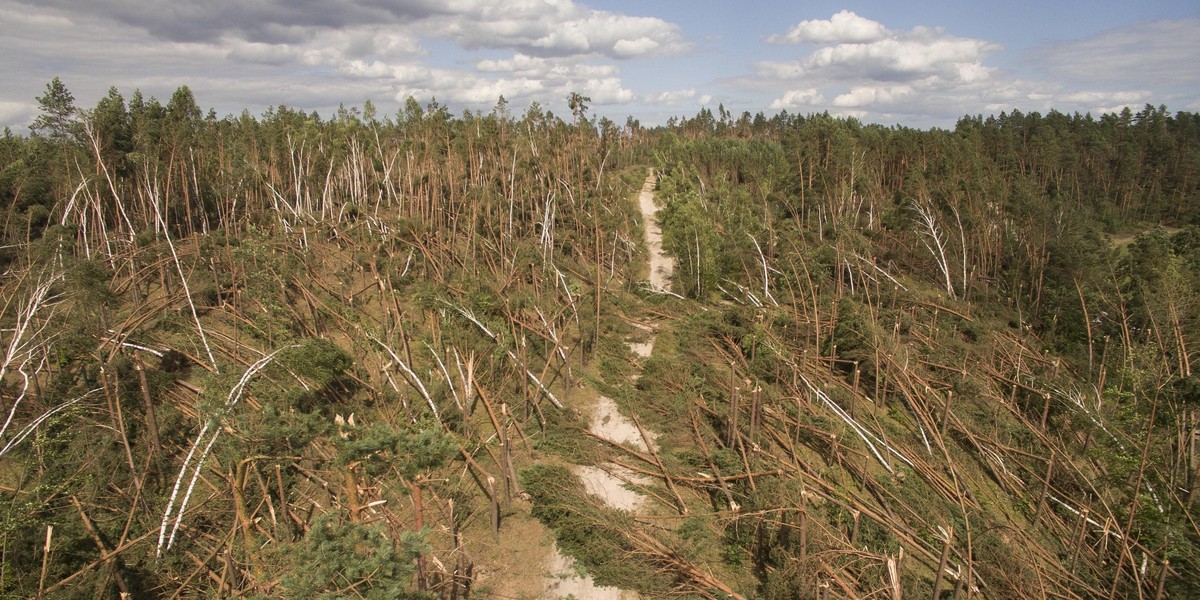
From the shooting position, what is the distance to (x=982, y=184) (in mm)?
29453

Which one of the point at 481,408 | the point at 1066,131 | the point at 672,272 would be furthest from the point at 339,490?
the point at 1066,131

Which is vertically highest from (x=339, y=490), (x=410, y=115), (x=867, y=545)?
(x=410, y=115)

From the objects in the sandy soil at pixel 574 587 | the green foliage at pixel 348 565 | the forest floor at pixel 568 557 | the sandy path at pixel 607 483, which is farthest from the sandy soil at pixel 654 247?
the green foliage at pixel 348 565

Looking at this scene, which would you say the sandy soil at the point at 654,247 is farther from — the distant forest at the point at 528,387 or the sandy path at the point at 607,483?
the sandy path at the point at 607,483

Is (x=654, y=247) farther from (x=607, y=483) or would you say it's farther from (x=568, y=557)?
(x=568, y=557)

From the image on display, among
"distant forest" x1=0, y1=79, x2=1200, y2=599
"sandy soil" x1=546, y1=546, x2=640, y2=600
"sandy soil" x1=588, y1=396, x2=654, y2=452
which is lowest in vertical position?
"sandy soil" x1=546, y1=546, x2=640, y2=600

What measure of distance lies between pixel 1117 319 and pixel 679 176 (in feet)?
95.7

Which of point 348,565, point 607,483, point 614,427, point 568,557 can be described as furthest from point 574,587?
point 348,565

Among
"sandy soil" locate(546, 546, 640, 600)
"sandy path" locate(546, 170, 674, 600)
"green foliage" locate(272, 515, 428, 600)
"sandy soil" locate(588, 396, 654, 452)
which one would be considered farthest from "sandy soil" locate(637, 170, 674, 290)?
"green foliage" locate(272, 515, 428, 600)

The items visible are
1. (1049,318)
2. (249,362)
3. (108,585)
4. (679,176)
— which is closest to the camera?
(108,585)

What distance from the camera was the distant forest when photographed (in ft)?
30.1

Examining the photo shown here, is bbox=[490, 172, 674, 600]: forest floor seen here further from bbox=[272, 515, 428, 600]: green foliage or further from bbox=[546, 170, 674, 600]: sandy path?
bbox=[272, 515, 428, 600]: green foliage

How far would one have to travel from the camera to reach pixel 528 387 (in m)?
16.0

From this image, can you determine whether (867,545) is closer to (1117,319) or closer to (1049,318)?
(1117,319)
